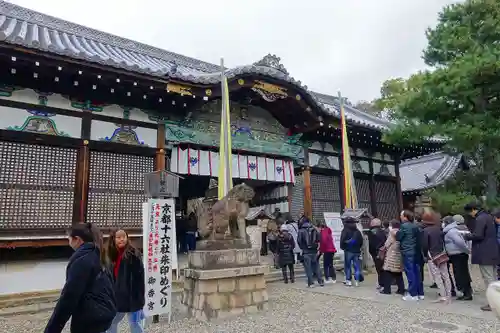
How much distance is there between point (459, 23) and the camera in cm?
984

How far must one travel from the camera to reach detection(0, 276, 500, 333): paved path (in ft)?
16.5

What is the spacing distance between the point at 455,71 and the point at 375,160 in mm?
6230

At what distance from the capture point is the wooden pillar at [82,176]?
306 inches

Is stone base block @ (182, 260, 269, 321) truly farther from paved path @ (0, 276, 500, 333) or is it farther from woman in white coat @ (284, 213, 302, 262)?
woman in white coat @ (284, 213, 302, 262)

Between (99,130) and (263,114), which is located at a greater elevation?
(263,114)

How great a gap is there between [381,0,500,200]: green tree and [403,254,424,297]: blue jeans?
12.2 feet

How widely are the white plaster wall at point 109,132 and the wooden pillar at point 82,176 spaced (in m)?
0.14

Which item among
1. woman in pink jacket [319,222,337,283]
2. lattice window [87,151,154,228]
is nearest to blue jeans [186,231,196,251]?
lattice window [87,151,154,228]

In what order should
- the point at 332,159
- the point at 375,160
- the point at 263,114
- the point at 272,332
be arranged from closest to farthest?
the point at 272,332, the point at 263,114, the point at 332,159, the point at 375,160

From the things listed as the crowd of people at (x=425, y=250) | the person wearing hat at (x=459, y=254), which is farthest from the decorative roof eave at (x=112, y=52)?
the person wearing hat at (x=459, y=254)

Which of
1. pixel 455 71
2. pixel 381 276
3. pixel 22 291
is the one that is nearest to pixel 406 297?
pixel 381 276

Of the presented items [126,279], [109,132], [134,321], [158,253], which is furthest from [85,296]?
[109,132]

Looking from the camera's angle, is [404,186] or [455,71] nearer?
[455,71]

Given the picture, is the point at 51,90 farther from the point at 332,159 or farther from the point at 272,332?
the point at 332,159
